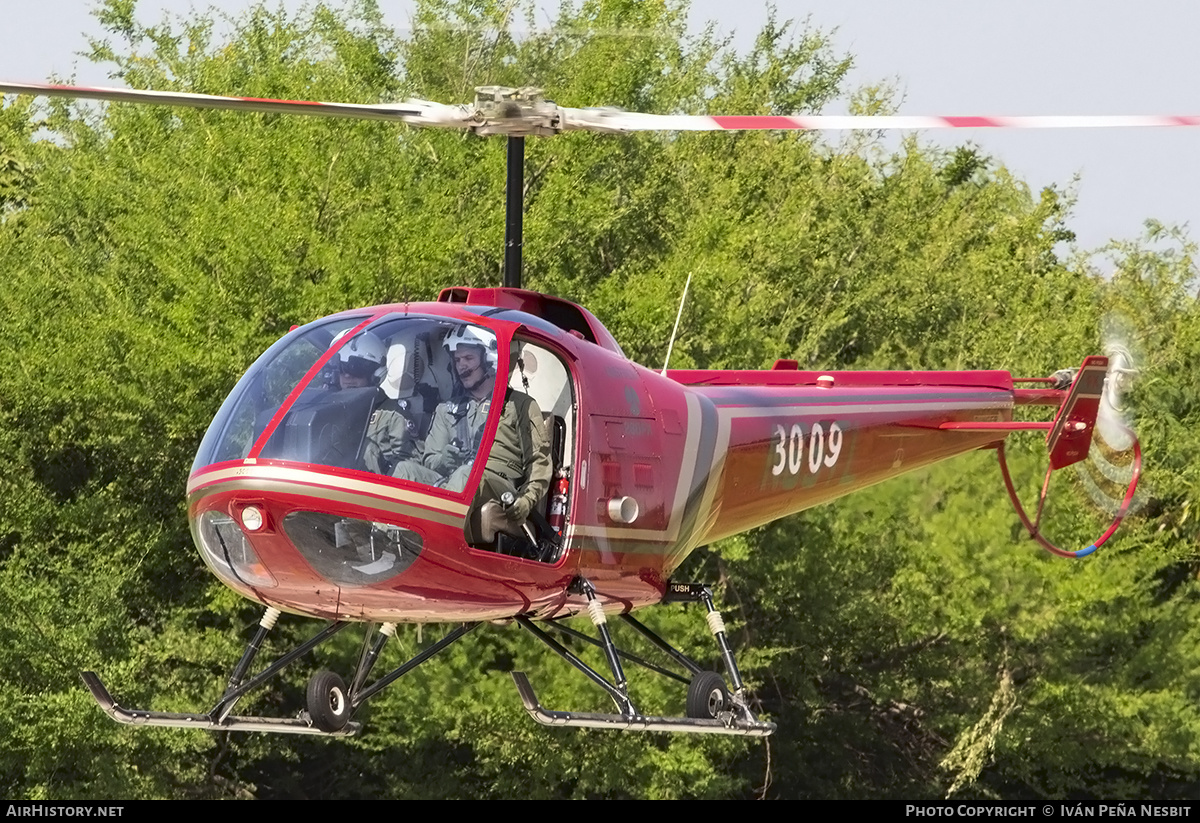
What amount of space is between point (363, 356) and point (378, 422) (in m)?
0.36

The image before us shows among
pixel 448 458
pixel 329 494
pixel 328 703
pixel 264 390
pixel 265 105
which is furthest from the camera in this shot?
pixel 328 703

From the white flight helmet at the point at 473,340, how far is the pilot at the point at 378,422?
0.32 meters

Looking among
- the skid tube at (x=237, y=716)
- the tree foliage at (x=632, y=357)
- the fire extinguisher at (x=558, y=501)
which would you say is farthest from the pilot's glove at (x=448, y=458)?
the tree foliage at (x=632, y=357)

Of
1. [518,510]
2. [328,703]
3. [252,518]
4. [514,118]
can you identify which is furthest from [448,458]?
[514,118]

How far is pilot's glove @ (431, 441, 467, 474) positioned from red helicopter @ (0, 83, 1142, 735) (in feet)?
0.20

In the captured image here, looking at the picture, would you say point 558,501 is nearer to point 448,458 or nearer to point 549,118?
point 448,458

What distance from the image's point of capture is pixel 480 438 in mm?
9180

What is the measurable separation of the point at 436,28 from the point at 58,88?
6.38 feet

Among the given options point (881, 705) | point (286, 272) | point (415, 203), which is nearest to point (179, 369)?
point (286, 272)

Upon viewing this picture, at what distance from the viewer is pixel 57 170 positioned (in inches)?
1235

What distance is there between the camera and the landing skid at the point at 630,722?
30.9 feet

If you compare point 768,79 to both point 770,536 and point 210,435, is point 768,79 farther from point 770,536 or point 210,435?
point 210,435

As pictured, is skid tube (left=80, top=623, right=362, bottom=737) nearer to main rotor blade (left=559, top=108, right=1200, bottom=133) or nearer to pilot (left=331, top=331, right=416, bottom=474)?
pilot (left=331, top=331, right=416, bottom=474)

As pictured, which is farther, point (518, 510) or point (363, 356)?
point (518, 510)
